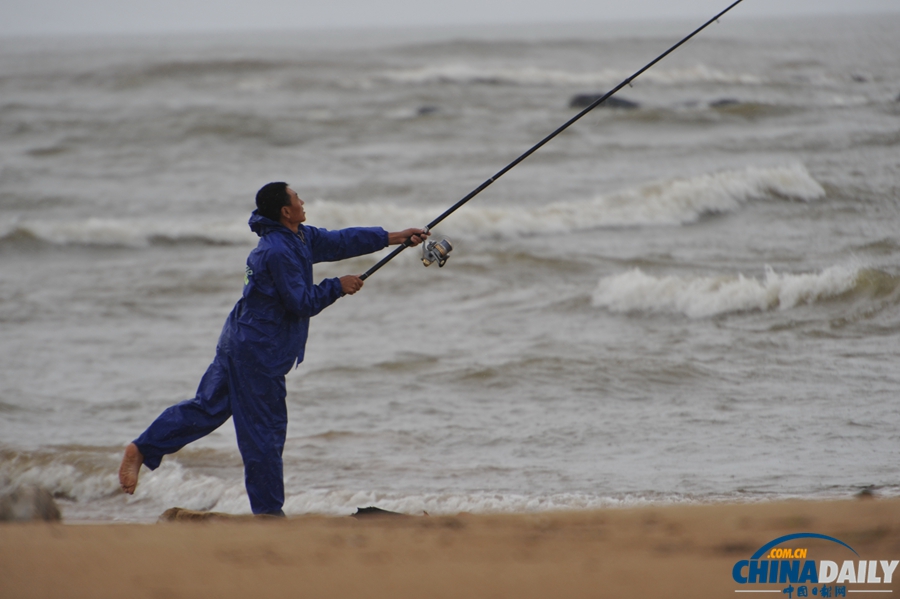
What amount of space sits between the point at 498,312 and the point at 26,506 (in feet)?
16.9

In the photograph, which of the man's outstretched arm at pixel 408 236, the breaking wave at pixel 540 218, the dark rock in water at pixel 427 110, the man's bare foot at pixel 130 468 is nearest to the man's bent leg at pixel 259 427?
the man's bare foot at pixel 130 468

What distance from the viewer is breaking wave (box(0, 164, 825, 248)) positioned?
39.8 ft

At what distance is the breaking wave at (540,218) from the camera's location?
12133mm

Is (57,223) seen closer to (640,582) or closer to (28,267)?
(28,267)

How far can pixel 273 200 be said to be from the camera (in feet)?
11.5

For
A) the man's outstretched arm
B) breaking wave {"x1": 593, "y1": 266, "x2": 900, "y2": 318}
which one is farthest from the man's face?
breaking wave {"x1": 593, "y1": 266, "x2": 900, "y2": 318}

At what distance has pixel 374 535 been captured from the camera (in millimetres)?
2920

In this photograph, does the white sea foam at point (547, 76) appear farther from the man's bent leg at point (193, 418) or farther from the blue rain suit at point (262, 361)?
the man's bent leg at point (193, 418)

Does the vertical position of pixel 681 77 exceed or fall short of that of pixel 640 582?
it exceeds it

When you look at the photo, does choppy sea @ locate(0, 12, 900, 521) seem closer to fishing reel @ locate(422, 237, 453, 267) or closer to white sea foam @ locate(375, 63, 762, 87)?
fishing reel @ locate(422, 237, 453, 267)

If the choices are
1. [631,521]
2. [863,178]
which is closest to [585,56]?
[863,178]

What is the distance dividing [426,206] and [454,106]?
41.0 feet

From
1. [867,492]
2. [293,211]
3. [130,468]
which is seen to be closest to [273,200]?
[293,211]

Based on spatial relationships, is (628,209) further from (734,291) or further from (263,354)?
(263,354)
